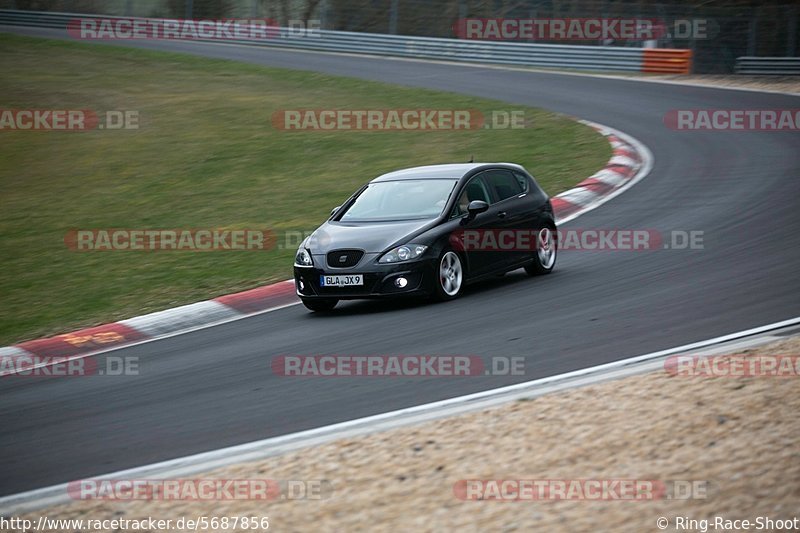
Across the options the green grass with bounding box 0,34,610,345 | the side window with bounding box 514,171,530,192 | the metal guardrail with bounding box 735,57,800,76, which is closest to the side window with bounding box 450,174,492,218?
the side window with bounding box 514,171,530,192

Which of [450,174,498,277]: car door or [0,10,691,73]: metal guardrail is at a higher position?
[0,10,691,73]: metal guardrail

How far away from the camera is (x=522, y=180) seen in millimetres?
13305

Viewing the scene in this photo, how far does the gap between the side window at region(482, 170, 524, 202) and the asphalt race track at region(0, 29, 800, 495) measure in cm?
106

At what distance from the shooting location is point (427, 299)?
11.9m

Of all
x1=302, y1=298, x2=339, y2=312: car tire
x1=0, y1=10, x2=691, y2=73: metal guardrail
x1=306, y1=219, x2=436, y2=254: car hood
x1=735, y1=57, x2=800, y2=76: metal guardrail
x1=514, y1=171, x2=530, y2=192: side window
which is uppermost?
x1=0, y1=10, x2=691, y2=73: metal guardrail

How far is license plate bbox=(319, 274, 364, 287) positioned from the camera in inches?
447

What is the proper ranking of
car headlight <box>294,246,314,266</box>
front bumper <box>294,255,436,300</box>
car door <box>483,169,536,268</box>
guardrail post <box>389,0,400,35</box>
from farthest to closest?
guardrail post <box>389,0,400,35</box>, car door <box>483,169,536,268</box>, car headlight <box>294,246,314,266</box>, front bumper <box>294,255,436,300</box>

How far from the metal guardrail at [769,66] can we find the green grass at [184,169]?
11556 mm

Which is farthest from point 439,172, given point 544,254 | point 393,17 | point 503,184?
point 393,17

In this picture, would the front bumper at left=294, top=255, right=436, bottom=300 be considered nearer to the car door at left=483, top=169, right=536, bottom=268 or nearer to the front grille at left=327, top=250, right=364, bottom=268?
the front grille at left=327, top=250, right=364, bottom=268

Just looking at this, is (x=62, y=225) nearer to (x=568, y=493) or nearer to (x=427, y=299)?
(x=427, y=299)

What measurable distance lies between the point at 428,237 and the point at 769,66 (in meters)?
25.7

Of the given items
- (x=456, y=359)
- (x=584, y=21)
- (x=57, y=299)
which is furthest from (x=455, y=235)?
(x=584, y=21)

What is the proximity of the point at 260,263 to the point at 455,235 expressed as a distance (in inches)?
147
